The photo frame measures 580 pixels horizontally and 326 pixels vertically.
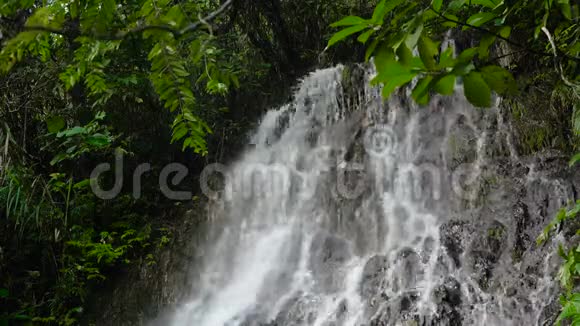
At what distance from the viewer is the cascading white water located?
14.8 ft

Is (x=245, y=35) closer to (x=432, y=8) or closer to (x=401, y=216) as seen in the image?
(x=401, y=216)

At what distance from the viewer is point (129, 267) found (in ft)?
21.2

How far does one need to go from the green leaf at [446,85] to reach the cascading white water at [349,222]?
3.71 meters

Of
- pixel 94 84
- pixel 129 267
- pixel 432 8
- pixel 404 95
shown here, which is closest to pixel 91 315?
pixel 129 267

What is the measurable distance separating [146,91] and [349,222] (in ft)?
10.3

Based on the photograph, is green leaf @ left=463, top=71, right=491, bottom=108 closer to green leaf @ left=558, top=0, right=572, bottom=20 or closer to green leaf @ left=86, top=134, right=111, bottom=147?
green leaf @ left=558, top=0, right=572, bottom=20

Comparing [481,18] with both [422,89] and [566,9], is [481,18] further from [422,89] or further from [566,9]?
[422,89]

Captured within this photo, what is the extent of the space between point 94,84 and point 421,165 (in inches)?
199

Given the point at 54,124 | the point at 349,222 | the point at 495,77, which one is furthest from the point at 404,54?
the point at 349,222

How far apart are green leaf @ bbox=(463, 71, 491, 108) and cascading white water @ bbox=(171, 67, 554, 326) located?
12.0 feet

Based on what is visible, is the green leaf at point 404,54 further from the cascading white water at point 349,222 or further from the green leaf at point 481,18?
the cascading white water at point 349,222

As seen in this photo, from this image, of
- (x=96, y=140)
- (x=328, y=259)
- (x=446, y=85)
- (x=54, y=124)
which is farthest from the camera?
(x=328, y=259)

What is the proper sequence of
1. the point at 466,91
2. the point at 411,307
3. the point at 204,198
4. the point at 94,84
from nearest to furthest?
the point at 466,91, the point at 94,84, the point at 411,307, the point at 204,198

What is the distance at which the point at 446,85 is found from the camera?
2.55 feet
